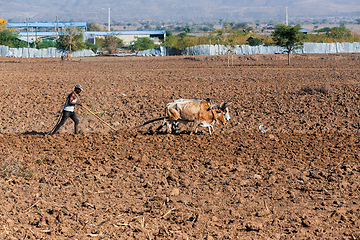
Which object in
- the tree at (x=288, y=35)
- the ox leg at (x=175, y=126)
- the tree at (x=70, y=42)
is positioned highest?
the tree at (x=70, y=42)

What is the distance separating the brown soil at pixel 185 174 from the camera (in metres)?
7.34

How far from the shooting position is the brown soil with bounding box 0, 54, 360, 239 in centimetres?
734

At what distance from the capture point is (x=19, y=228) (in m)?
7.17

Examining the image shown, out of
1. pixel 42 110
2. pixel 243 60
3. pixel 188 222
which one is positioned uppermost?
pixel 243 60

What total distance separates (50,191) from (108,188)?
3.59ft

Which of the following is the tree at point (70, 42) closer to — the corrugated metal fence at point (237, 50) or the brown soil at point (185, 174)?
the corrugated metal fence at point (237, 50)

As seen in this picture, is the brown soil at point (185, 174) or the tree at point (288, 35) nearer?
the brown soil at point (185, 174)

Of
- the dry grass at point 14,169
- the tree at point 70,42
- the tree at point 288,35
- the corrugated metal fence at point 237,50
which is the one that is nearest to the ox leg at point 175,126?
the dry grass at point 14,169

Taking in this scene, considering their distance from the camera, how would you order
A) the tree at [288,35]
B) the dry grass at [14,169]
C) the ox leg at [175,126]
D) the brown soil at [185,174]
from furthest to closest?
the tree at [288,35]
the ox leg at [175,126]
the dry grass at [14,169]
the brown soil at [185,174]

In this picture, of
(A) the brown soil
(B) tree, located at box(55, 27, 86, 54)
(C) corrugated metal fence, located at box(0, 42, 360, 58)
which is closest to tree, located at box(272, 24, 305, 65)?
(C) corrugated metal fence, located at box(0, 42, 360, 58)

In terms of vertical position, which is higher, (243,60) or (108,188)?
(243,60)

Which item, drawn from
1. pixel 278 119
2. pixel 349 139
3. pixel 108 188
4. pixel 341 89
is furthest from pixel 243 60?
pixel 108 188

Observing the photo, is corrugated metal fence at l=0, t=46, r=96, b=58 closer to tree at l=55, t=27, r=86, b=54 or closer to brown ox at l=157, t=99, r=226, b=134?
tree at l=55, t=27, r=86, b=54

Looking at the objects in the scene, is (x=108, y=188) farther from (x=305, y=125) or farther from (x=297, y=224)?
(x=305, y=125)
